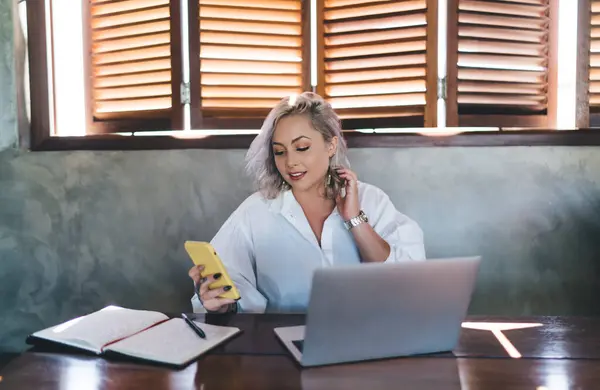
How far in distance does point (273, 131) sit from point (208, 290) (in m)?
0.69

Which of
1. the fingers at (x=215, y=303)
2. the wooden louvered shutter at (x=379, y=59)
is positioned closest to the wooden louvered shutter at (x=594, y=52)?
the wooden louvered shutter at (x=379, y=59)

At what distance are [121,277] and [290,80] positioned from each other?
1205 mm

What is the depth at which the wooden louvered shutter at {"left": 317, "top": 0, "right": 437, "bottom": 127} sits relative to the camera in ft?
8.00

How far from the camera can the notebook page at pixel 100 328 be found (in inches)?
48.8

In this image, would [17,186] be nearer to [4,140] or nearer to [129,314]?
[4,140]

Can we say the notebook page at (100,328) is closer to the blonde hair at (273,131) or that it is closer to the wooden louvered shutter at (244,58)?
the blonde hair at (273,131)

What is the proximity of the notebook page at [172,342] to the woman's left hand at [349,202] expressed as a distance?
693mm

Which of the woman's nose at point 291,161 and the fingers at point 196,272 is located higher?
the woman's nose at point 291,161

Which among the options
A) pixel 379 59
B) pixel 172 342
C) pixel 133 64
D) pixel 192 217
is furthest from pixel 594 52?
pixel 172 342

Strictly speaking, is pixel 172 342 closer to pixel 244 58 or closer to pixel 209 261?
pixel 209 261

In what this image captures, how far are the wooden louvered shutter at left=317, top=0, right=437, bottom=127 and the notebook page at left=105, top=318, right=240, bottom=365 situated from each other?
1.44m

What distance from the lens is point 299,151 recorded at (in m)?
1.92

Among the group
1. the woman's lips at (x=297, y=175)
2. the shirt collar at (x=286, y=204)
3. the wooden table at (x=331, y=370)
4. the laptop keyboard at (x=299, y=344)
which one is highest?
the woman's lips at (x=297, y=175)

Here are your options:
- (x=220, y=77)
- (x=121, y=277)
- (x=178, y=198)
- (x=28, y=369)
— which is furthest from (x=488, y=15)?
(x=28, y=369)
